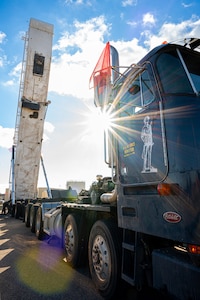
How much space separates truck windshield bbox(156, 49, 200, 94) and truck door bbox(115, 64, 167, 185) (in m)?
0.13

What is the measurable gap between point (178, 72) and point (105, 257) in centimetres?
260

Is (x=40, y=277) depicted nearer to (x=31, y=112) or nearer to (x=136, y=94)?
(x=136, y=94)

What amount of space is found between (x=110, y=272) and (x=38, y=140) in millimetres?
11035

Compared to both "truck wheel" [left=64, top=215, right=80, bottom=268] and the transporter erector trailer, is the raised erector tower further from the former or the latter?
the transporter erector trailer

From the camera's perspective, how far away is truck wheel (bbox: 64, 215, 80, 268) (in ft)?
13.3

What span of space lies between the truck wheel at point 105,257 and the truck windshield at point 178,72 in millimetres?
2020

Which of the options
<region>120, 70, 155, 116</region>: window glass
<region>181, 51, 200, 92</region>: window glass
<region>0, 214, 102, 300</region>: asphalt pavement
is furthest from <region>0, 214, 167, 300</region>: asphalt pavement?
<region>181, 51, 200, 92</region>: window glass

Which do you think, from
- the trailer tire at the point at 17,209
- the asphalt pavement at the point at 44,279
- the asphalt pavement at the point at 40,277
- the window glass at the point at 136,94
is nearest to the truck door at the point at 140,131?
the window glass at the point at 136,94

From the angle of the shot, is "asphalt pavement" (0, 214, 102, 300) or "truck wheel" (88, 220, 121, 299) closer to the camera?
"truck wheel" (88, 220, 121, 299)

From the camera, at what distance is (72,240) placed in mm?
4230

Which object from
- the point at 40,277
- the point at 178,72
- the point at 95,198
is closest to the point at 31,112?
the point at 95,198

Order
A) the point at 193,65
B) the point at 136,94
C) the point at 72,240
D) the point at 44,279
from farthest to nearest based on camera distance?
the point at 72,240
the point at 44,279
the point at 136,94
the point at 193,65

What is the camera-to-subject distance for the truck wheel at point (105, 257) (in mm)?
2775

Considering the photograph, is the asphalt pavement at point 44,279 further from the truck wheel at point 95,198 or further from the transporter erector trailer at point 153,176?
the truck wheel at point 95,198
